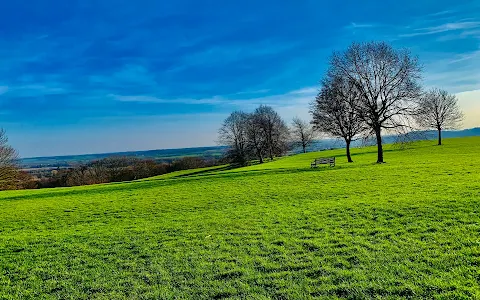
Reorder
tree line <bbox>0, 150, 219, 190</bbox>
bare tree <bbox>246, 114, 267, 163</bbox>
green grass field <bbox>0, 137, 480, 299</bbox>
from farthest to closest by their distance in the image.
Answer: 1. bare tree <bbox>246, 114, 267, 163</bbox>
2. tree line <bbox>0, 150, 219, 190</bbox>
3. green grass field <bbox>0, 137, 480, 299</bbox>

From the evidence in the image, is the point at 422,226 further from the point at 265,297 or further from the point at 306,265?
the point at 265,297

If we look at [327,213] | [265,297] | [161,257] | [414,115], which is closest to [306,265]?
[265,297]

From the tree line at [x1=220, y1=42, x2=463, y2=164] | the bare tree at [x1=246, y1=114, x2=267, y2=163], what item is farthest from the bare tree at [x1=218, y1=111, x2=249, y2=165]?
the tree line at [x1=220, y1=42, x2=463, y2=164]

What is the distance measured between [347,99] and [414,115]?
316 inches

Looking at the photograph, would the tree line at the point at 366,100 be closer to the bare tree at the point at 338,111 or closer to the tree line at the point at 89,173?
the bare tree at the point at 338,111

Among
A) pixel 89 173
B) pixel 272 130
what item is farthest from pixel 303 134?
pixel 89 173

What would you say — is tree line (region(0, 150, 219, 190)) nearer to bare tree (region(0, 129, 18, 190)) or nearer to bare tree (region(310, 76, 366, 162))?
bare tree (region(0, 129, 18, 190))

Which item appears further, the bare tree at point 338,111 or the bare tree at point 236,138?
the bare tree at point 236,138

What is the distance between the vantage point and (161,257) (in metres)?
8.33

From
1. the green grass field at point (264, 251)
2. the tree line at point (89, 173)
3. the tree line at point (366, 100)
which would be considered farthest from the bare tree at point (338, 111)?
the tree line at point (89, 173)

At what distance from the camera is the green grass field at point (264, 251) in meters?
5.95

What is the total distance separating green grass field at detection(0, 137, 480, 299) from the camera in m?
5.95

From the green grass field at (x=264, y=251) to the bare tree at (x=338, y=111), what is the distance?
2363 centimetres

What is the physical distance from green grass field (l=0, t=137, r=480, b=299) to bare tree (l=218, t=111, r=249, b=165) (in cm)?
5790
